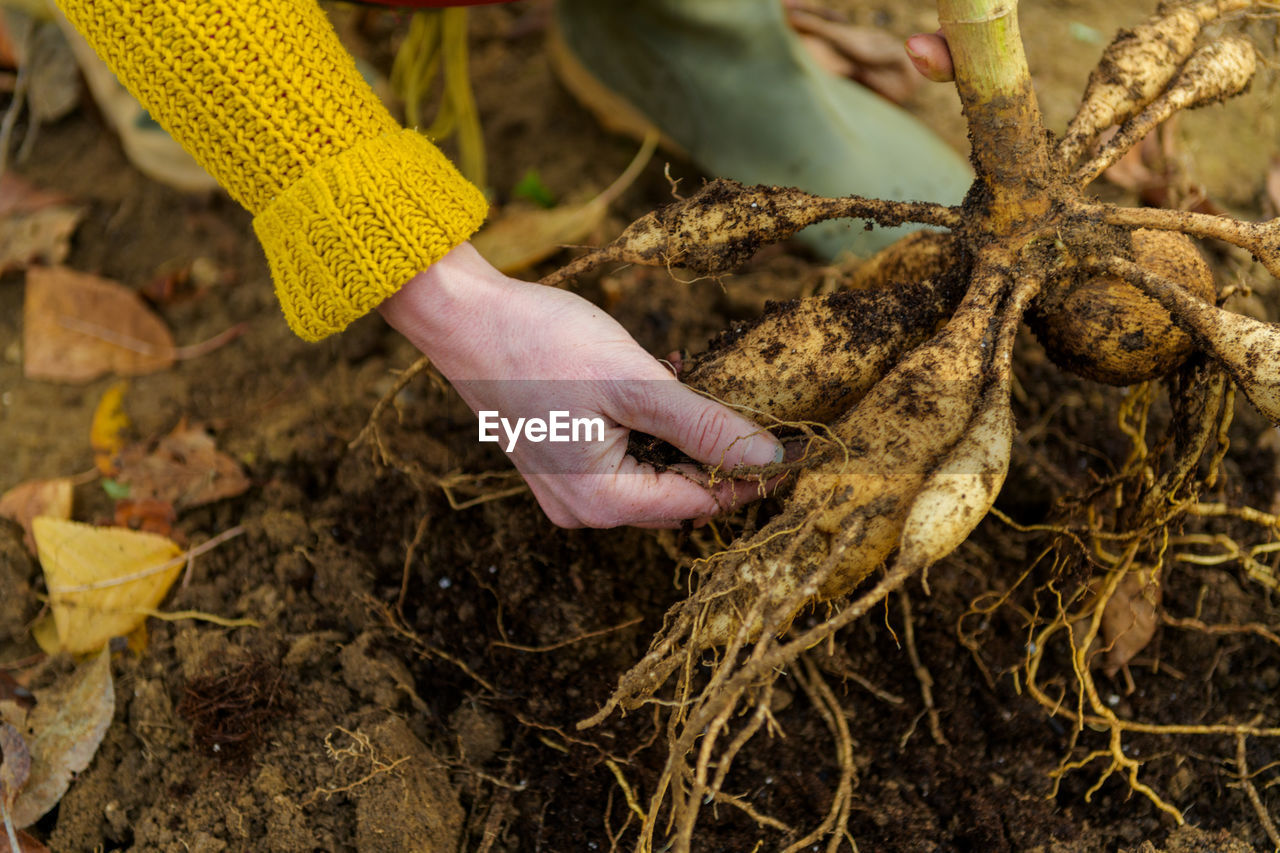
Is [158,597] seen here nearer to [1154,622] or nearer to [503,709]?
[503,709]

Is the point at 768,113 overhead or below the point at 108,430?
overhead

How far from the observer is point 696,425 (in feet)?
3.46

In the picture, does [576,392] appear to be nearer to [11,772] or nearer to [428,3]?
[428,3]

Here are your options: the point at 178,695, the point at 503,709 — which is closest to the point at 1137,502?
the point at 503,709

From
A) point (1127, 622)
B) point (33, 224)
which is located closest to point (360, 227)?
point (1127, 622)

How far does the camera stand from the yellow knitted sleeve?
0.98 metres

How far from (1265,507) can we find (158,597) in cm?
181

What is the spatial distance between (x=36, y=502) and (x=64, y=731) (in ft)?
1.52

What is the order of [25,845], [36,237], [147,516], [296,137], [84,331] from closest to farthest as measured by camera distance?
[296,137] → [25,845] → [147,516] → [84,331] → [36,237]

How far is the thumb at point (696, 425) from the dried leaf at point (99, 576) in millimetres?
832

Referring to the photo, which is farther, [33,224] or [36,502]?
[33,224]

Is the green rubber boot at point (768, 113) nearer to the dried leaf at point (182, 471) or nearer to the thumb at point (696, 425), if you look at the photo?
the thumb at point (696, 425)

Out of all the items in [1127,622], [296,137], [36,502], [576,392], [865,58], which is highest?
[865,58]

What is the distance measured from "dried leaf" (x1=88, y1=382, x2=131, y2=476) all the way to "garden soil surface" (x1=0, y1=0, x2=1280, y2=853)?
0.08ft
